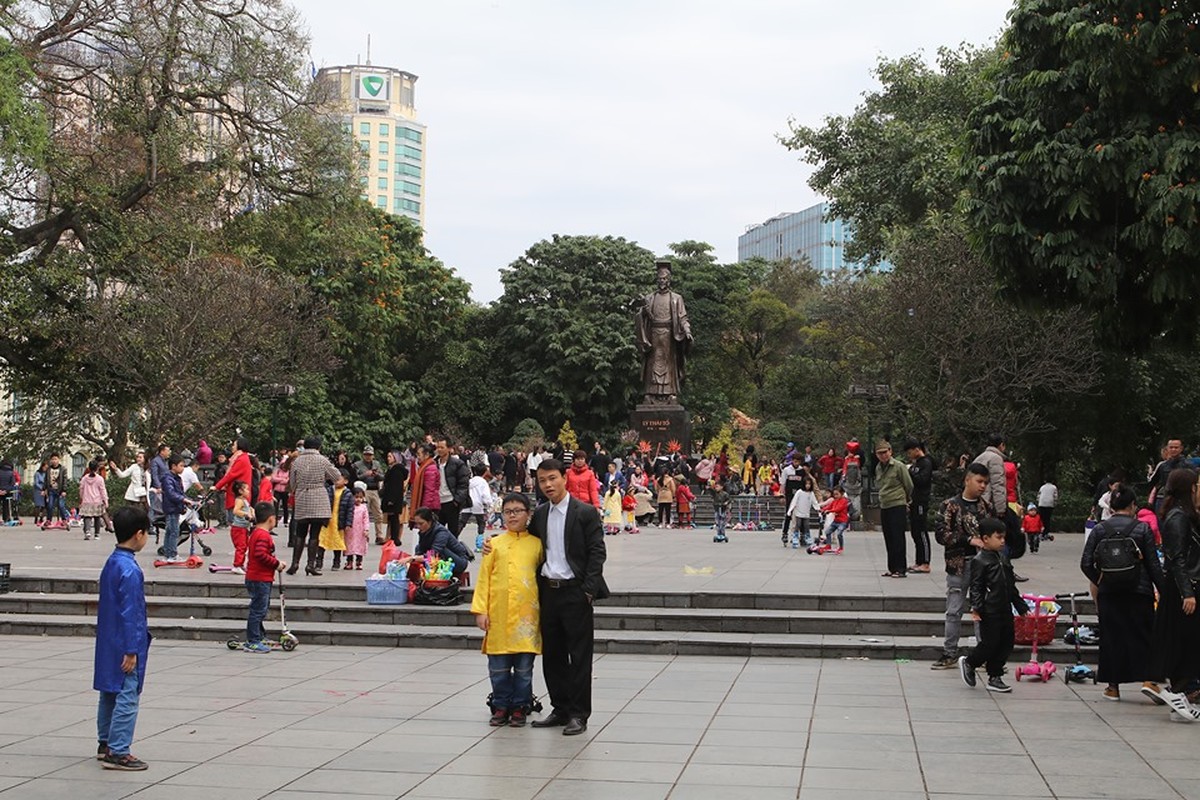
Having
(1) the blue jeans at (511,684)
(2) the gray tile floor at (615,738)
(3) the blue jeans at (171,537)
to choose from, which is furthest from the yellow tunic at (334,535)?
(1) the blue jeans at (511,684)

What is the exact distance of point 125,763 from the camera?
6.99m

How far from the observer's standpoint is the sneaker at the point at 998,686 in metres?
9.68

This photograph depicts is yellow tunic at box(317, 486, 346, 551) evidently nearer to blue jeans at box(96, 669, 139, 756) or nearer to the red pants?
the red pants

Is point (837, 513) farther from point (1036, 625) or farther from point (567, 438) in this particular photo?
point (567, 438)

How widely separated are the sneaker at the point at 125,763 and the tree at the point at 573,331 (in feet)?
138

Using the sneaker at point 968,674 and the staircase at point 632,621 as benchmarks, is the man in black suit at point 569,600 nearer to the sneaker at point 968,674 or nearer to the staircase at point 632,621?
the sneaker at point 968,674

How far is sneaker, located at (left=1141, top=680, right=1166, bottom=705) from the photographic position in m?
9.03

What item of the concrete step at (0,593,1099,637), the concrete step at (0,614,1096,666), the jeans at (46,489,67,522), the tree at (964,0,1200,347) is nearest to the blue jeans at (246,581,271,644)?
the concrete step at (0,614,1096,666)

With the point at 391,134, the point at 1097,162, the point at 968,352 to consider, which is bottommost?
the point at 968,352

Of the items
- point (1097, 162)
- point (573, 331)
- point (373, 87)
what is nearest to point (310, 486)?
point (1097, 162)

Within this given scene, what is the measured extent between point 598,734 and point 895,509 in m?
7.94

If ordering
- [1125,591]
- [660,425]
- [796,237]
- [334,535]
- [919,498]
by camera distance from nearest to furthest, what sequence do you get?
1. [1125,591]
2. [919,498]
3. [334,535]
4. [660,425]
5. [796,237]

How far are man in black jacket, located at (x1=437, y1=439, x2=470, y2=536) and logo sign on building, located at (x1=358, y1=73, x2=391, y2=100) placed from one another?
154m

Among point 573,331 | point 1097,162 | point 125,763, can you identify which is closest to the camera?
point 125,763
